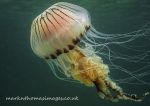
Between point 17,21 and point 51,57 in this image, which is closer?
point 51,57

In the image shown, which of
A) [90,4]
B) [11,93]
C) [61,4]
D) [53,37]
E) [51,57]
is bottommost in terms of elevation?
[11,93]

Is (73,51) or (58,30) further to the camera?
(73,51)

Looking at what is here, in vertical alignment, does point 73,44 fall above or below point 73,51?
above

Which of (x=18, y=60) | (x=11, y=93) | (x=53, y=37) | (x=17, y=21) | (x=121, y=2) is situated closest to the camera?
(x=53, y=37)

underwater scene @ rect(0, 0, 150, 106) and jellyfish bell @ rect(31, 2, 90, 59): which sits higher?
jellyfish bell @ rect(31, 2, 90, 59)

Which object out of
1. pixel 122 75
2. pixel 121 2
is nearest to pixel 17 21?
pixel 121 2

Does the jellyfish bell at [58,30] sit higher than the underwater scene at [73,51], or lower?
higher

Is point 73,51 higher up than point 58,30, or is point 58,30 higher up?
point 58,30

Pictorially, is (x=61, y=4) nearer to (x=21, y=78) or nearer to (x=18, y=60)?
(x=21, y=78)
